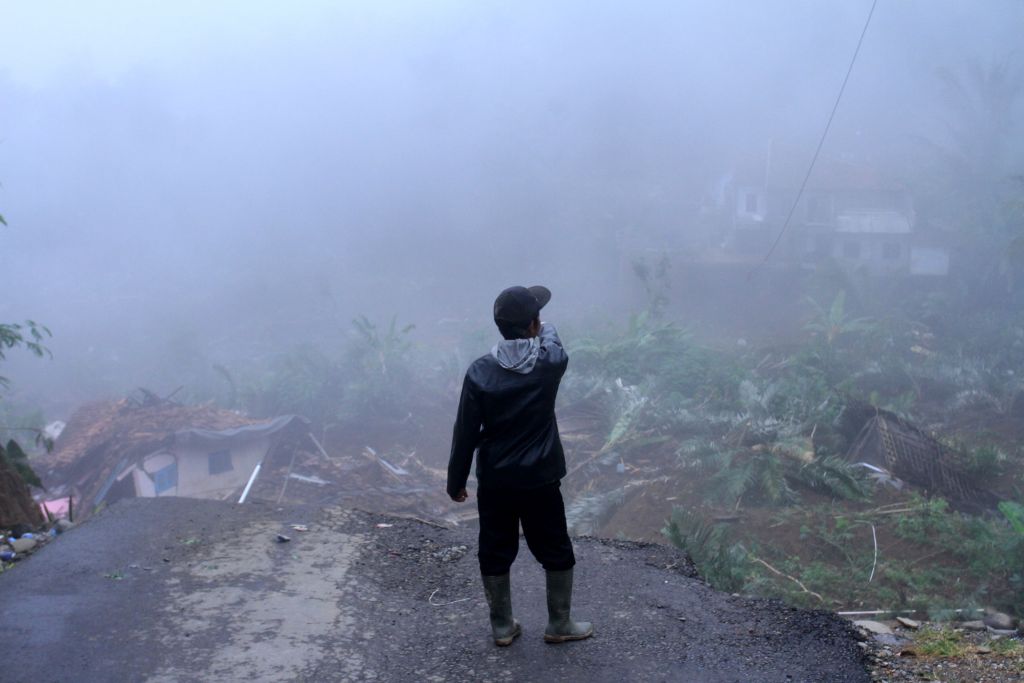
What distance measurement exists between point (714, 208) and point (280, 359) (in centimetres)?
2441

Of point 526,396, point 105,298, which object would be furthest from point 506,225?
point 526,396

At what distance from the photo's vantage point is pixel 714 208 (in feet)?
123

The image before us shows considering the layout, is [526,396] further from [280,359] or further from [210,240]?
[210,240]

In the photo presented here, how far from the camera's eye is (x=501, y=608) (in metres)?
3.31

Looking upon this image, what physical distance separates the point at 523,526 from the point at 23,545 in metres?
3.41

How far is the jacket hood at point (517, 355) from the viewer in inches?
124

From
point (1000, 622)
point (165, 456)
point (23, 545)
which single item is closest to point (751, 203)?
point (165, 456)

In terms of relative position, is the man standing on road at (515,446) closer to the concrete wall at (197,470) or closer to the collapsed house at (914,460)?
the collapsed house at (914,460)

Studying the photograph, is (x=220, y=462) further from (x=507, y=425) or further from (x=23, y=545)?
(x=507, y=425)

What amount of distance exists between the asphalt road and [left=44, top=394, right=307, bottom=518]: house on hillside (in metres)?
6.85

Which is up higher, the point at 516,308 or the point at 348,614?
the point at 516,308

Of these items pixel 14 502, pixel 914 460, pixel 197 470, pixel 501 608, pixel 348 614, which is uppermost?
pixel 501 608

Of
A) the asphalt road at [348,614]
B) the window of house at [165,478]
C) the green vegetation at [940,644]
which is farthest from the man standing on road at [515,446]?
the window of house at [165,478]

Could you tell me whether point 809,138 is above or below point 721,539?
above
